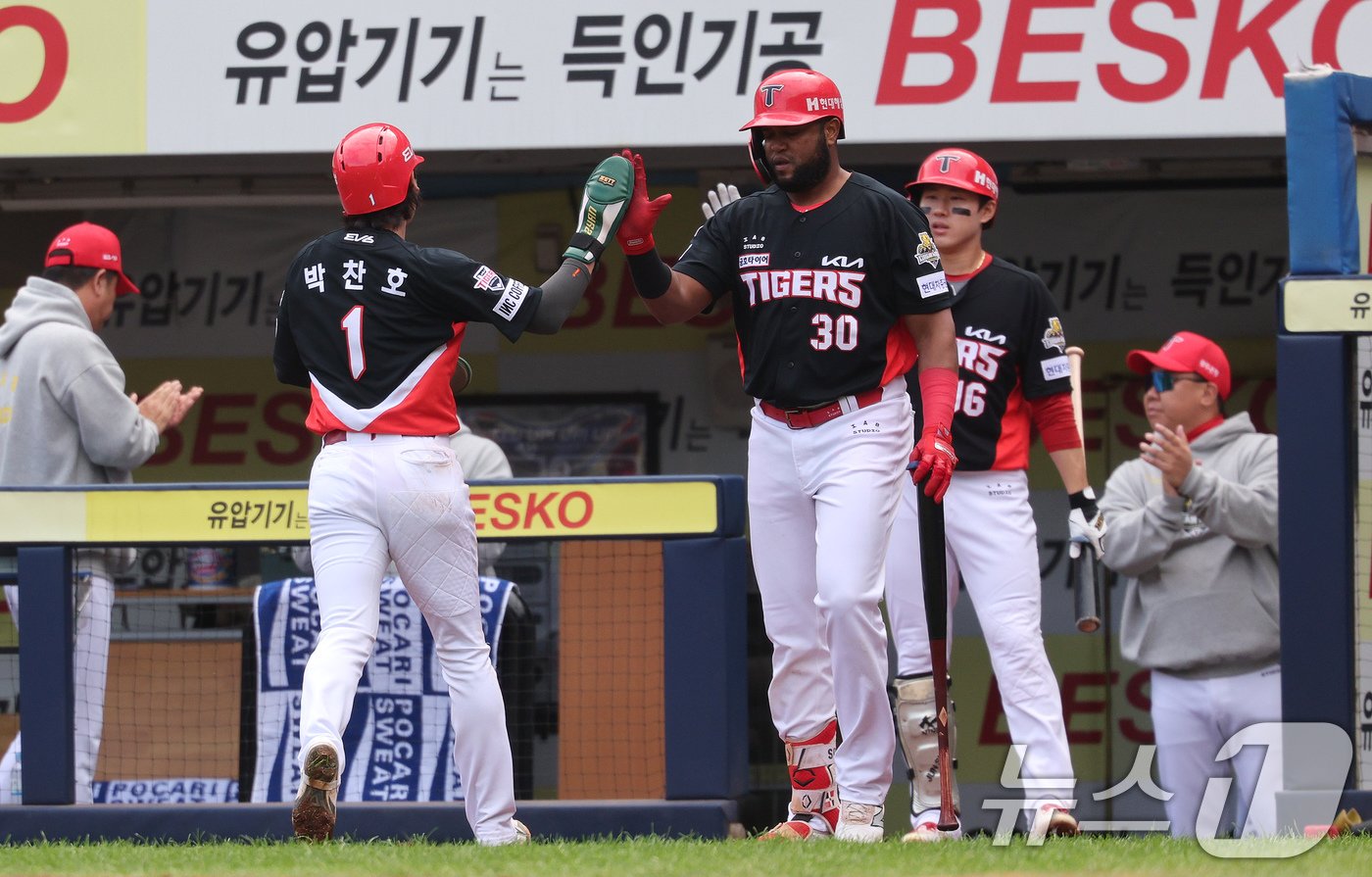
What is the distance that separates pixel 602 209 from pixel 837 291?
631 mm

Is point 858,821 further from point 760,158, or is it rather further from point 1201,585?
point 1201,585

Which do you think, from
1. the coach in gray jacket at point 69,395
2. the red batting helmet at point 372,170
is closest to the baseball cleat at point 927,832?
the red batting helmet at point 372,170

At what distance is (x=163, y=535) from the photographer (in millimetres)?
5570

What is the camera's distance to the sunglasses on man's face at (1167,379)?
668 centimetres

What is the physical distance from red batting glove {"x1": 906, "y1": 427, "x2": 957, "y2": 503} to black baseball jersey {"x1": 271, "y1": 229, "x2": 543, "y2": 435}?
101cm

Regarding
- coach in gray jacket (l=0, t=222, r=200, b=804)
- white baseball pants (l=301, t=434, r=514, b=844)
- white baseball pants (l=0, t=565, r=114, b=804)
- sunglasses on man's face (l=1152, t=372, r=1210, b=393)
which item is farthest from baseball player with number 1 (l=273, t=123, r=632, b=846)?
sunglasses on man's face (l=1152, t=372, r=1210, b=393)

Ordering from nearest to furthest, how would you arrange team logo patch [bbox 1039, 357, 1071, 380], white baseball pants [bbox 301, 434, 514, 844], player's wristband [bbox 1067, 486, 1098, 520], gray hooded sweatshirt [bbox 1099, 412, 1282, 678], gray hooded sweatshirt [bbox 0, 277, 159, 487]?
white baseball pants [bbox 301, 434, 514, 844], team logo patch [bbox 1039, 357, 1071, 380], player's wristband [bbox 1067, 486, 1098, 520], gray hooded sweatshirt [bbox 0, 277, 159, 487], gray hooded sweatshirt [bbox 1099, 412, 1282, 678]

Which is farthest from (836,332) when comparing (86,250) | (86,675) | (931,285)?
(86,250)

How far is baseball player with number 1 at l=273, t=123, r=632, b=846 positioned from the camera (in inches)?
181

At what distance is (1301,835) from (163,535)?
3197 millimetres

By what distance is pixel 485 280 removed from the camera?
4707 mm

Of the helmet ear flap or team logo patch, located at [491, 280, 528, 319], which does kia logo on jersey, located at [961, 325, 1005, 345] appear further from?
team logo patch, located at [491, 280, 528, 319]

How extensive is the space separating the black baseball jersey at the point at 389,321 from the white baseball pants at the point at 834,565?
0.78 metres

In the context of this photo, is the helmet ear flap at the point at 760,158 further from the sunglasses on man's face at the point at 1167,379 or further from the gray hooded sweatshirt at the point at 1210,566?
the sunglasses on man's face at the point at 1167,379
